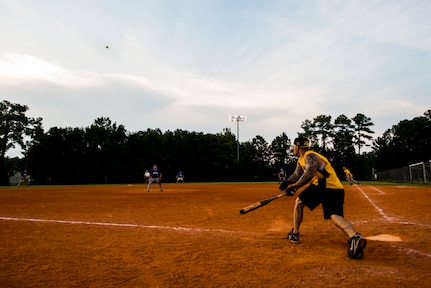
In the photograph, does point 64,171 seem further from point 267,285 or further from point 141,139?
point 267,285

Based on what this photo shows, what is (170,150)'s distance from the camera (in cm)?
7219

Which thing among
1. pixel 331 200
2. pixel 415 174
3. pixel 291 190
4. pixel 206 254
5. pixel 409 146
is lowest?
pixel 206 254

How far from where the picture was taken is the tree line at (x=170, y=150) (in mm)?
60375

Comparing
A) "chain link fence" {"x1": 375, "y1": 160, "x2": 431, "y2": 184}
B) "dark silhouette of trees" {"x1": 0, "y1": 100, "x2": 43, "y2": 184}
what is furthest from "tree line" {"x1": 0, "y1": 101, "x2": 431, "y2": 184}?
"chain link fence" {"x1": 375, "y1": 160, "x2": 431, "y2": 184}

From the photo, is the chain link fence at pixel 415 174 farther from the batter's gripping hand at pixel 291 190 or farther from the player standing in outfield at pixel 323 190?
the batter's gripping hand at pixel 291 190

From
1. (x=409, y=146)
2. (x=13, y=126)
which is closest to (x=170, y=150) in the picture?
(x=13, y=126)

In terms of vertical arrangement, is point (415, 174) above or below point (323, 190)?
above

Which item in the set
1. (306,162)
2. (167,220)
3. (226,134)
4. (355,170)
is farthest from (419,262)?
(355,170)

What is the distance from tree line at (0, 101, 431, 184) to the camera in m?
60.4

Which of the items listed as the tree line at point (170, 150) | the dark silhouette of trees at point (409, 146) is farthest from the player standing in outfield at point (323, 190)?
the dark silhouette of trees at point (409, 146)

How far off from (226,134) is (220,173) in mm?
16815

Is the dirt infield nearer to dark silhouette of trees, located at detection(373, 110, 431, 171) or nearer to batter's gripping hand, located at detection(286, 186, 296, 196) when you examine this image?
batter's gripping hand, located at detection(286, 186, 296, 196)

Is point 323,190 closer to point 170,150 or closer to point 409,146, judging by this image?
point 170,150

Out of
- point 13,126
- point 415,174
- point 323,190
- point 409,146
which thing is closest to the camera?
point 323,190
